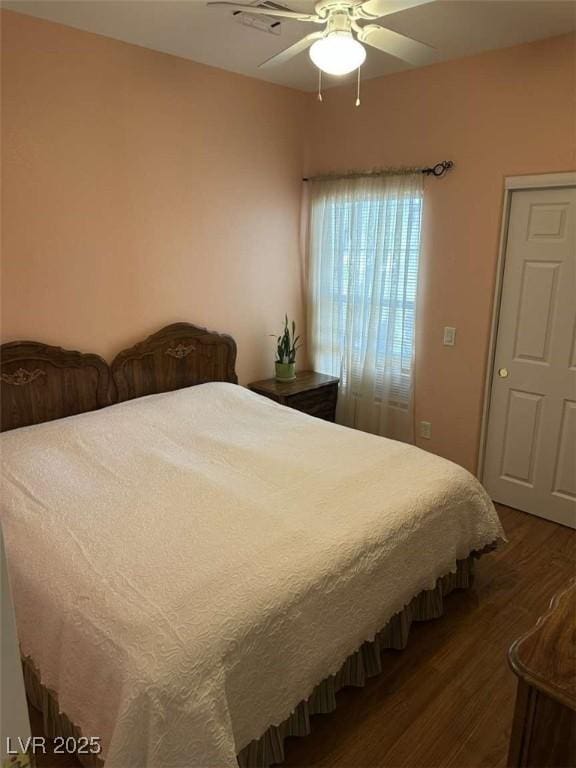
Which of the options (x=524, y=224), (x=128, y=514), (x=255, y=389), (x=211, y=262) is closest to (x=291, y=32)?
(x=211, y=262)

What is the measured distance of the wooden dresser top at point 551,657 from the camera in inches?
39.8

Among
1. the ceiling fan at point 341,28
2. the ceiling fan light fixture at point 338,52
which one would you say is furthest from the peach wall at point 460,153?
the ceiling fan light fixture at point 338,52

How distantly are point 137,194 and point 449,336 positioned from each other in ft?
7.09

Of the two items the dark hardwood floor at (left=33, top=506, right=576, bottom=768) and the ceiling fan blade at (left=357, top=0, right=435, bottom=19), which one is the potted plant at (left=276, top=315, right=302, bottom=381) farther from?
the ceiling fan blade at (left=357, top=0, right=435, bottom=19)

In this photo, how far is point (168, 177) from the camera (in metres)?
3.23

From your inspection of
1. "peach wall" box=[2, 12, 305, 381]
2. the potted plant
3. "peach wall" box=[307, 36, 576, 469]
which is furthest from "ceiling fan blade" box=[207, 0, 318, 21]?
the potted plant

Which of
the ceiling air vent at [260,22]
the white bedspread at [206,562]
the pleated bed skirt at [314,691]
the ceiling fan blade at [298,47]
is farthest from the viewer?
the ceiling air vent at [260,22]

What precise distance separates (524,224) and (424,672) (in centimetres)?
244

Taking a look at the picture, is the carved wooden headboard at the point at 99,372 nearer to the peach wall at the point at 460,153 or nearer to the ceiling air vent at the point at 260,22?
the peach wall at the point at 460,153

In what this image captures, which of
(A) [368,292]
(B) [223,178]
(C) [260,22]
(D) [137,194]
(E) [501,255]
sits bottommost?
(A) [368,292]

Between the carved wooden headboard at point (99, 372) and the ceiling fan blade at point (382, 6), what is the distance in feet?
6.71

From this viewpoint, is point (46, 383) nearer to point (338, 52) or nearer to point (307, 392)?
point (307, 392)

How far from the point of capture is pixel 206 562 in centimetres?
168

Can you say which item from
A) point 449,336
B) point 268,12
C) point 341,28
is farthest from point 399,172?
point 268,12
